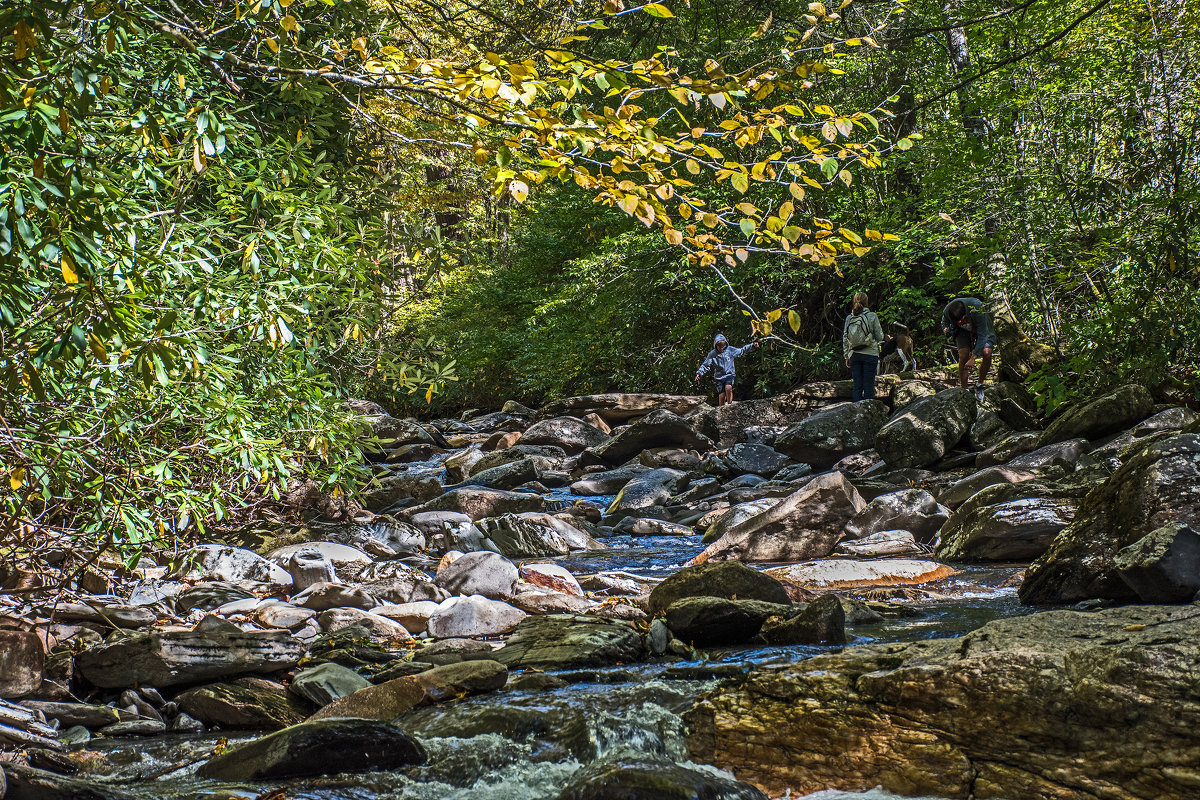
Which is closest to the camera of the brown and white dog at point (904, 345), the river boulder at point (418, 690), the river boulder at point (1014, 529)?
the river boulder at point (418, 690)

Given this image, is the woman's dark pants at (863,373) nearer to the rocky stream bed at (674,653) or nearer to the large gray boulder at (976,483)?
the rocky stream bed at (674,653)

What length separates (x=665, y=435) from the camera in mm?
14797

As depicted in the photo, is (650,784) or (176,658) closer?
(650,784)

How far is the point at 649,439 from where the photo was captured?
48.4 feet

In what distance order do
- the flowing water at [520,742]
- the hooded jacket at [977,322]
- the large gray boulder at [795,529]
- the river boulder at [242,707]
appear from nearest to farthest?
the flowing water at [520,742] < the river boulder at [242,707] < the large gray boulder at [795,529] < the hooded jacket at [977,322]

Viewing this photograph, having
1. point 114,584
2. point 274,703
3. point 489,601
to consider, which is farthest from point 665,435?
point 274,703

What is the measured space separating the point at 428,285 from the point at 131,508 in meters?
1.91

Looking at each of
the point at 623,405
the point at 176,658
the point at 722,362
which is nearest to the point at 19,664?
the point at 176,658

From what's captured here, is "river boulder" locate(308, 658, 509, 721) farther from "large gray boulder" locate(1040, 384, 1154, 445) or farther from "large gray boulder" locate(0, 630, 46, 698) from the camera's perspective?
"large gray boulder" locate(1040, 384, 1154, 445)

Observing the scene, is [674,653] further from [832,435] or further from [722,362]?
[722,362]

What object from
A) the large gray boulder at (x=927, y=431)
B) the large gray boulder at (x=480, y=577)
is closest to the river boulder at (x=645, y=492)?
the large gray boulder at (x=927, y=431)

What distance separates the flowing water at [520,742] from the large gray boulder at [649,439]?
32.0 ft

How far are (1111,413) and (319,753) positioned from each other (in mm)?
8875

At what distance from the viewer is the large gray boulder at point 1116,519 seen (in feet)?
16.9
